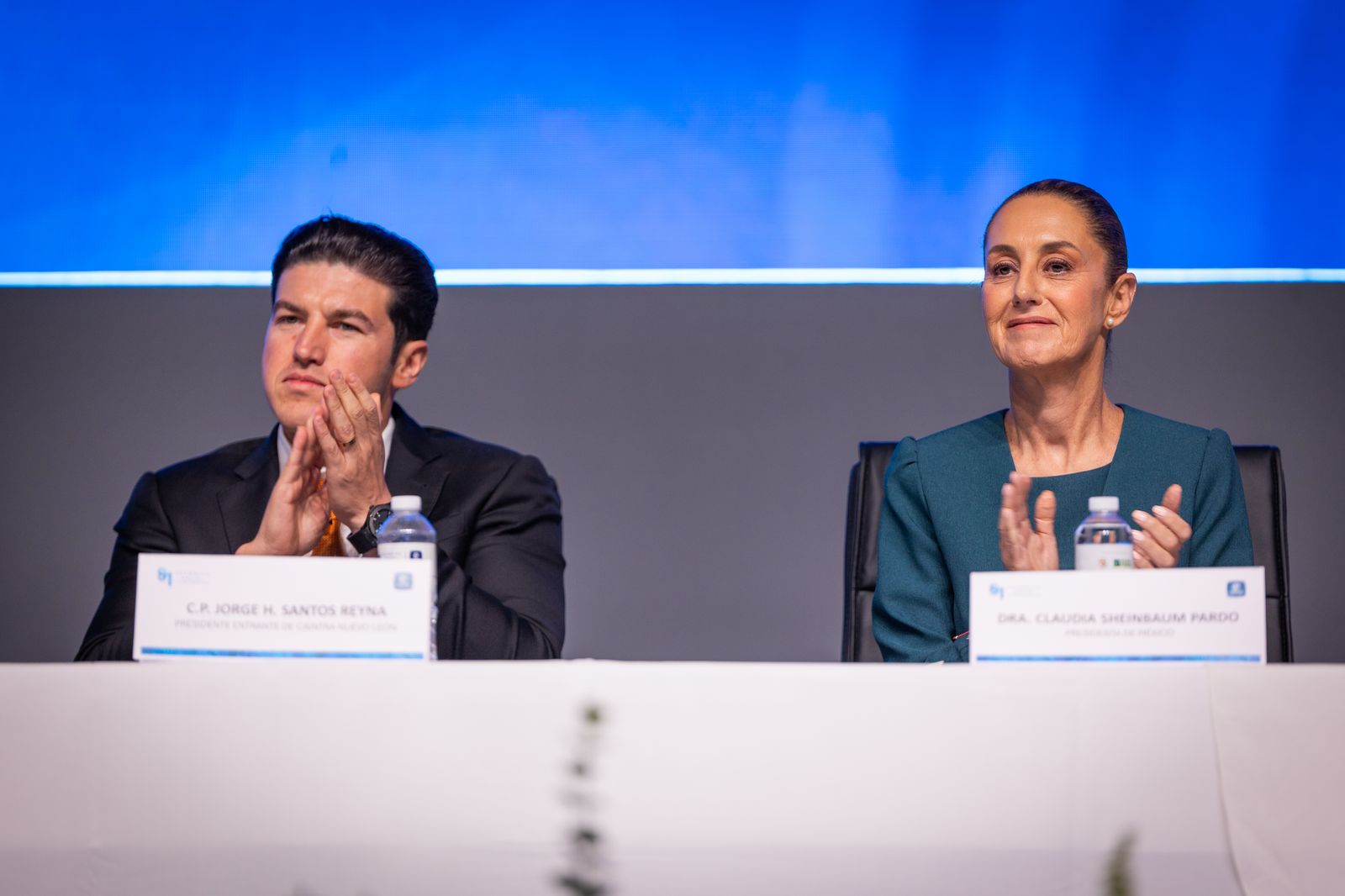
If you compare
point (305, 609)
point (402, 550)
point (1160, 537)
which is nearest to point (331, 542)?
point (402, 550)

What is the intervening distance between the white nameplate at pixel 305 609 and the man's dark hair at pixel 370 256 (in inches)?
38.0

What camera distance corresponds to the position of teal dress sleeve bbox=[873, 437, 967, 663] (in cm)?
178

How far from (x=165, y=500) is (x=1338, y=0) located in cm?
254

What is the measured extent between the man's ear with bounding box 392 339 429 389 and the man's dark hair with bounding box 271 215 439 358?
1 centimetres

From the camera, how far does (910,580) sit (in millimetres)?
1873

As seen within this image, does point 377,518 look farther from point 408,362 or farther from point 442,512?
point 408,362

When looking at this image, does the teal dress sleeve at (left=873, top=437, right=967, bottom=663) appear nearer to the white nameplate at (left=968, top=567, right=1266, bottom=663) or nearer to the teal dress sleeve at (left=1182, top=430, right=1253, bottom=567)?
the teal dress sleeve at (left=1182, top=430, right=1253, bottom=567)

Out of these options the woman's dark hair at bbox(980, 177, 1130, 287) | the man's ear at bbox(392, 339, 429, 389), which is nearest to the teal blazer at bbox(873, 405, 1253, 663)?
the woman's dark hair at bbox(980, 177, 1130, 287)

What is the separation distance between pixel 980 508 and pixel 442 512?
0.86 metres

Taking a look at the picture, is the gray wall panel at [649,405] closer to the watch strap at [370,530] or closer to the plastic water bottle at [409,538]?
the watch strap at [370,530]

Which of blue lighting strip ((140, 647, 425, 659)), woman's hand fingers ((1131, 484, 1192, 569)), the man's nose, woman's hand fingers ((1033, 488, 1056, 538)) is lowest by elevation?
blue lighting strip ((140, 647, 425, 659))

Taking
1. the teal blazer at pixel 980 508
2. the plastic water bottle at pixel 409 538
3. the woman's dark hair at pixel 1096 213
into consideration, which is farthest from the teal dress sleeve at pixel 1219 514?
the plastic water bottle at pixel 409 538

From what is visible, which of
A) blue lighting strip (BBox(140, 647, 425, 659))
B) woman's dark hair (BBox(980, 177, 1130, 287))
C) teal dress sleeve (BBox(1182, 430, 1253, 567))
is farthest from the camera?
woman's dark hair (BBox(980, 177, 1130, 287))

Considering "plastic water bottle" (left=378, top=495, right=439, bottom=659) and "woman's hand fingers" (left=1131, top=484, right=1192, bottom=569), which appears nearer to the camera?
"plastic water bottle" (left=378, top=495, right=439, bottom=659)
